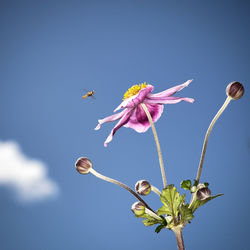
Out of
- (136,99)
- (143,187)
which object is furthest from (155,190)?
(136,99)

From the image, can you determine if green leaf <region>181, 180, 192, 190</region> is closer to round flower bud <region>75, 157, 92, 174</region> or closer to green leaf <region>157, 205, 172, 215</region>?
green leaf <region>157, 205, 172, 215</region>

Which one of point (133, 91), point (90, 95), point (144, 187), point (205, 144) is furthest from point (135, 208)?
point (90, 95)

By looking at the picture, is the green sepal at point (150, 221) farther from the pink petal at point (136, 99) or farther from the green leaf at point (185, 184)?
the pink petal at point (136, 99)

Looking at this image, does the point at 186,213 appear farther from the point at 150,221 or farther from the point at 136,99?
the point at 136,99

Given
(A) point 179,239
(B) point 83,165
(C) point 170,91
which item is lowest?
(A) point 179,239

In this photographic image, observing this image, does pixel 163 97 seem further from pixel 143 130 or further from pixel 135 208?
pixel 135 208

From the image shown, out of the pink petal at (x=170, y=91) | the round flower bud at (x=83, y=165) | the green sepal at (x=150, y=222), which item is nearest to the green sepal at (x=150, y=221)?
the green sepal at (x=150, y=222)
